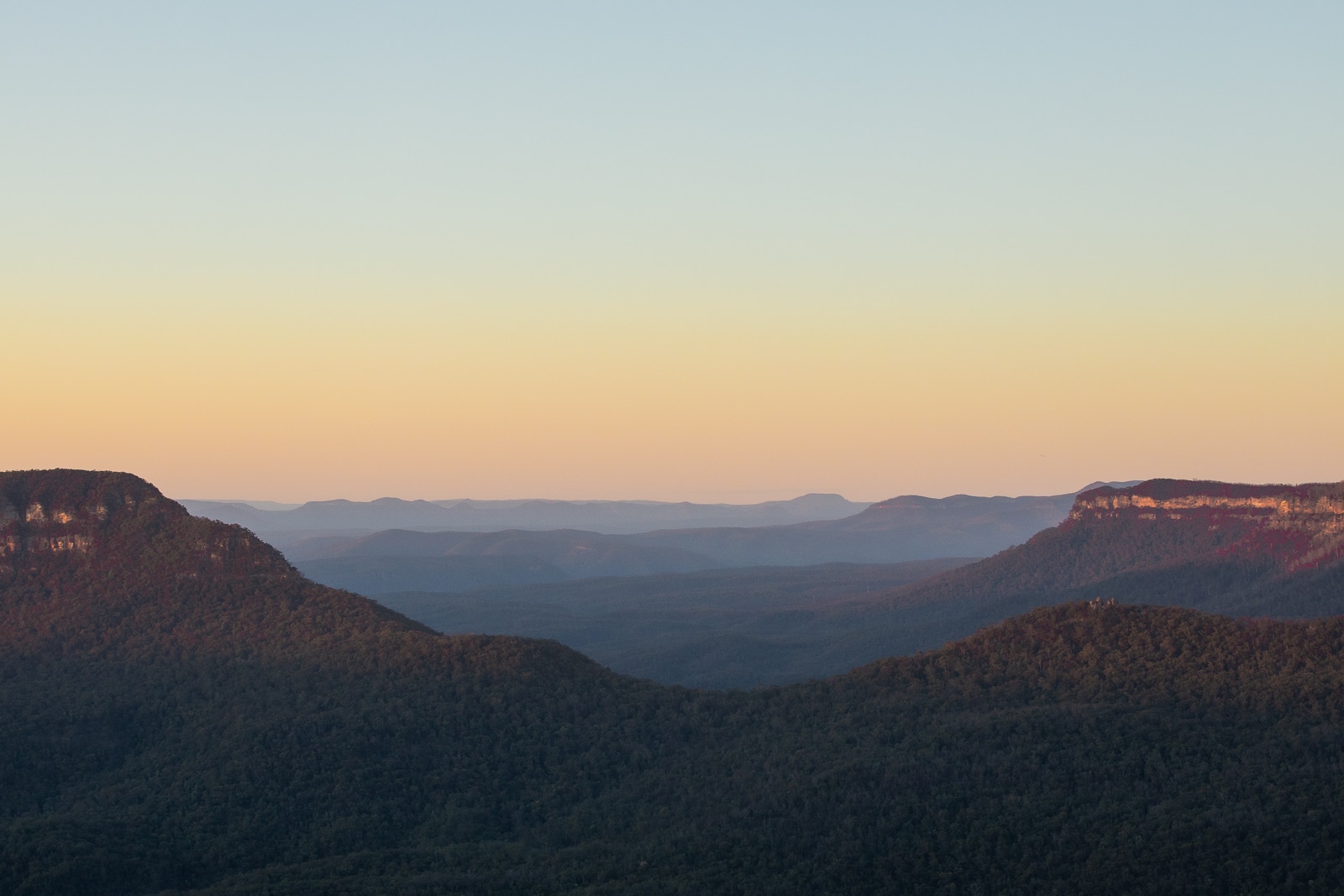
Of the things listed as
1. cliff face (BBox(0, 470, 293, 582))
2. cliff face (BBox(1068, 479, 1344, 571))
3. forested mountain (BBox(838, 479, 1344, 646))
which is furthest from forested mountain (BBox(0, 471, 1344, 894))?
cliff face (BBox(1068, 479, 1344, 571))

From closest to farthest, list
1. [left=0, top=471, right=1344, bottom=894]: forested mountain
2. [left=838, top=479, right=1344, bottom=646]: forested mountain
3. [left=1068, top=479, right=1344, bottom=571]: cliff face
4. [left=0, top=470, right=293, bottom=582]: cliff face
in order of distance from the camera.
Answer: [left=0, top=471, right=1344, bottom=894]: forested mountain
[left=0, top=470, right=293, bottom=582]: cliff face
[left=838, top=479, right=1344, bottom=646]: forested mountain
[left=1068, top=479, right=1344, bottom=571]: cliff face

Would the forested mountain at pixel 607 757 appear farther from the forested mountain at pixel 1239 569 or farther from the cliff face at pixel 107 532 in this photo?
the forested mountain at pixel 1239 569

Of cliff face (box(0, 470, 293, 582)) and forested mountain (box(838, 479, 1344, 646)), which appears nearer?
cliff face (box(0, 470, 293, 582))

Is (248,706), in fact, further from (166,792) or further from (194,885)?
(194,885)

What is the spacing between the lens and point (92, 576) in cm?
11300

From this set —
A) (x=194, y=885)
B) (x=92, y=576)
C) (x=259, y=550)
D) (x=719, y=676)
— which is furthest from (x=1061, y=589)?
(x=194, y=885)

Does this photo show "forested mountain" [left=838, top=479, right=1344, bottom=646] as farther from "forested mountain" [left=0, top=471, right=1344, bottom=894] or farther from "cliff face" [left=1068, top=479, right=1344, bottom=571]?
"forested mountain" [left=0, top=471, right=1344, bottom=894]

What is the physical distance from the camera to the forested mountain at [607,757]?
56.8m

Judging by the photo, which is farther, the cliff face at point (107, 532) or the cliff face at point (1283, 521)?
the cliff face at point (1283, 521)

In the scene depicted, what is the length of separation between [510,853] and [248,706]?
108 feet

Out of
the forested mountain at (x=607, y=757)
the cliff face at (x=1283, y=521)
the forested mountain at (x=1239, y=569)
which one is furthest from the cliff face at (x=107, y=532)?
the cliff face at (x=1283, y=521)

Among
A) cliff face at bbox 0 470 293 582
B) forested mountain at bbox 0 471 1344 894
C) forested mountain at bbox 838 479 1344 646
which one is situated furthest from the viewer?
forested mountain at bbox 838 479 1344 646

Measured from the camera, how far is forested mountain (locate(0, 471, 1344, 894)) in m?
56.8

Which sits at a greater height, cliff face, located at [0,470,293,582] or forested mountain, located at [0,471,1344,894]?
cliff face, located at [0,470,293,582]
